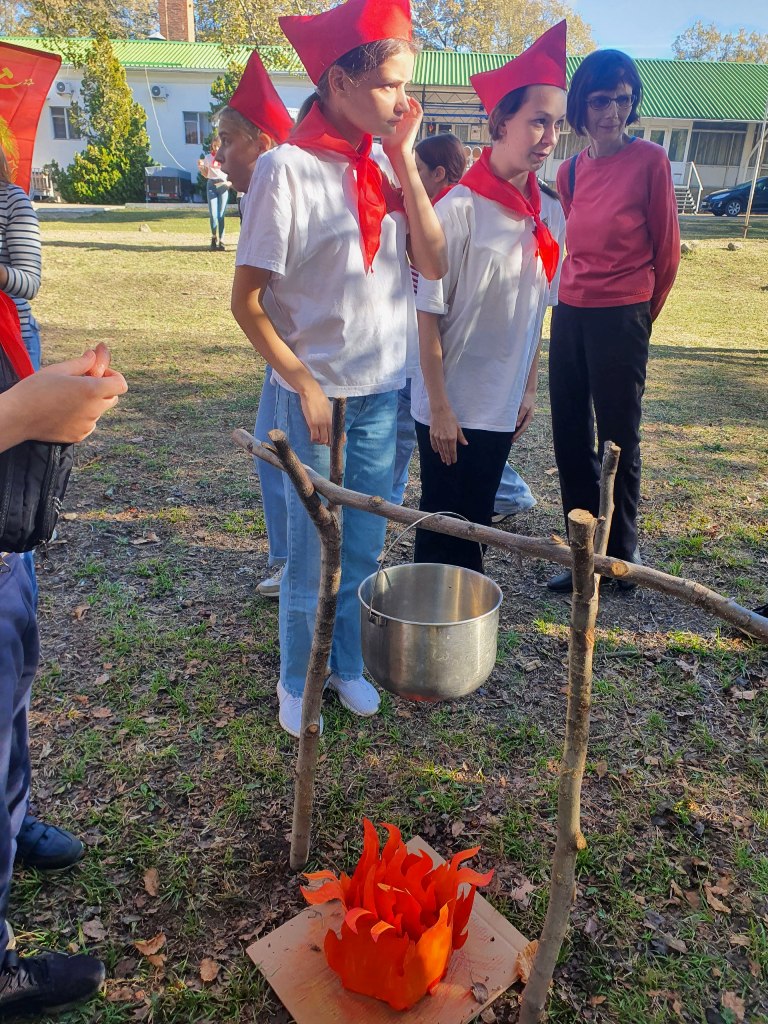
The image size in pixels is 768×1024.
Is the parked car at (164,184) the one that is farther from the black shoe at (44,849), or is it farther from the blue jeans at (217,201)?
the black shoe at (44,849)

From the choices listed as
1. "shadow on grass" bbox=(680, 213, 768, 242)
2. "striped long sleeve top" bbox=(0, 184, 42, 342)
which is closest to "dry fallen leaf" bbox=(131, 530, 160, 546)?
"striped long sleeve top" bbox=(0, 184, 42, 342)

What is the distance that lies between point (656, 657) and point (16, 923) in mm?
2568

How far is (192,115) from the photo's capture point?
31.1m

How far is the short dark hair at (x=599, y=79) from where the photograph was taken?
9.53 feet

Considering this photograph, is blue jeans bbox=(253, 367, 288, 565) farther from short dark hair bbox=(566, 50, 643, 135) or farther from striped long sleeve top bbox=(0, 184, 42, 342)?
short dark hair bbox=(566, 50, 643, 135)

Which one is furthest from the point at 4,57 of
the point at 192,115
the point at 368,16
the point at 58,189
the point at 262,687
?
the point at 192,115

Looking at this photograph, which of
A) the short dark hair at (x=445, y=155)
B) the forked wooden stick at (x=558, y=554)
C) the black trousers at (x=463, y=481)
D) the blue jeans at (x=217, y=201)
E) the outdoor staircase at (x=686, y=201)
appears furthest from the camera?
the outdoor staircase at (x=686, y=201)

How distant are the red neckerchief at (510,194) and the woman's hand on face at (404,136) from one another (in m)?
0.43

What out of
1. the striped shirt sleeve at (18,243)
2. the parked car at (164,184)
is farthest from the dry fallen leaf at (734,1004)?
the parked car at (164,184)

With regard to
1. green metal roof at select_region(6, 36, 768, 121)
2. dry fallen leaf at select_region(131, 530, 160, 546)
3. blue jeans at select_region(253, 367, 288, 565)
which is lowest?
dry fallen leaf at select_region(131, 530, 160, 546)

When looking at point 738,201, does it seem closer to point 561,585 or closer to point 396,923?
point 561,585

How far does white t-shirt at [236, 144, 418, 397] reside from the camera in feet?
6.37

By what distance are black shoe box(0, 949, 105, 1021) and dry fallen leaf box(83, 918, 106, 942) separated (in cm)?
13

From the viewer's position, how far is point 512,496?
450cm
